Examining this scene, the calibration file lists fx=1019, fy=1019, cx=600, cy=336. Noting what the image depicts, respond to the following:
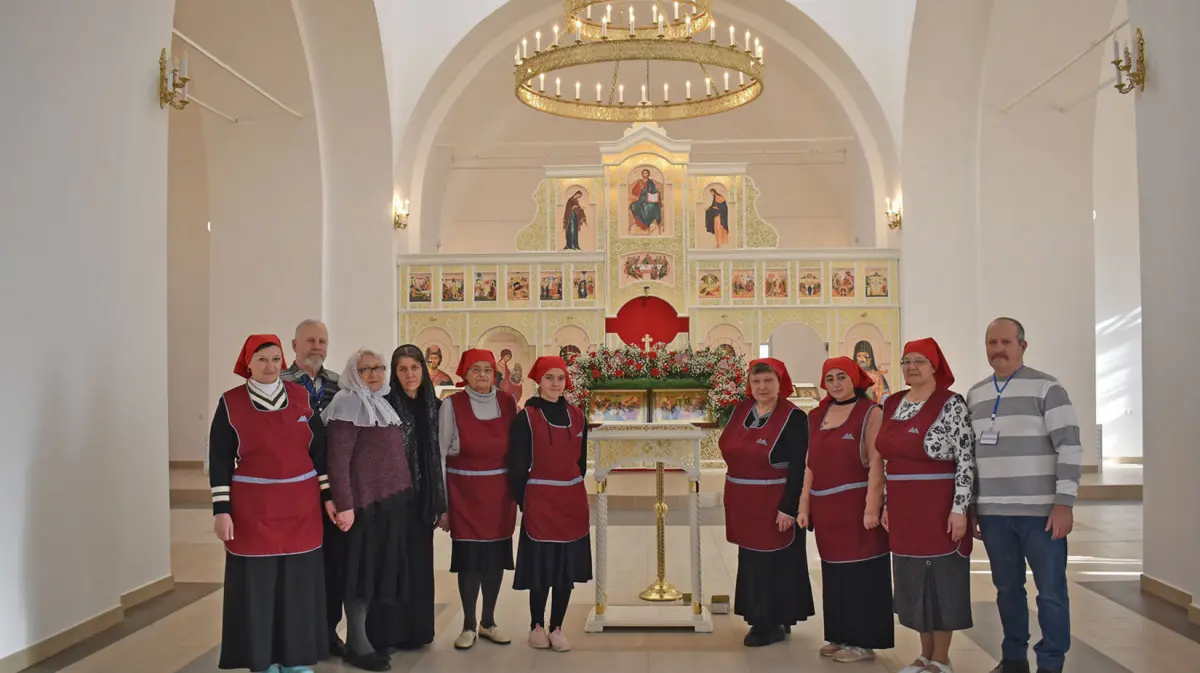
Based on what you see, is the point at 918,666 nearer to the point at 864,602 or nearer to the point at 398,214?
the point at 864,602

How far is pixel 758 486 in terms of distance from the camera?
5551 millimetres

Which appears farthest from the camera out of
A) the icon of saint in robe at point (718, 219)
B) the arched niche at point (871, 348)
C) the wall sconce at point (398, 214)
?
the icon of saint in robe at point (718, 219)

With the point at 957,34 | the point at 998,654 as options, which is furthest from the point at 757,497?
the point at 957,34

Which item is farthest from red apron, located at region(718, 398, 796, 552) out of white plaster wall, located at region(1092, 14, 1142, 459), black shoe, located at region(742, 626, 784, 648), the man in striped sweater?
white plaster wall, located at region(1092, 14, 1142, 459)

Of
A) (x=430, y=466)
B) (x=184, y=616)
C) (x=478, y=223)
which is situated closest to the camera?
(x=430, y=466)

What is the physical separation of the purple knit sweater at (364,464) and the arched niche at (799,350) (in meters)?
17.0

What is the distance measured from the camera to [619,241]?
1609 centimetres

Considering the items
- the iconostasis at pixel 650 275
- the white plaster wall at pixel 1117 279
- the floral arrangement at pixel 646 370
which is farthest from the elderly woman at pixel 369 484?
the white plaster wall at pixel 1117 279

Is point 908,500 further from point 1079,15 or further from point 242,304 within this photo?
→ point 242,304

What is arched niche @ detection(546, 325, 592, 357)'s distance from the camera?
52.6 ft

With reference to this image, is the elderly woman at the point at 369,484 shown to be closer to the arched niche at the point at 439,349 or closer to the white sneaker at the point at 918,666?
the white sneaker at the point at 918,666

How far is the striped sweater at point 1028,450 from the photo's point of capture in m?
4.78

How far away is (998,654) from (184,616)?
16.2ft

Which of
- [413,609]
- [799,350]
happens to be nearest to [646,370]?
[413,609]
